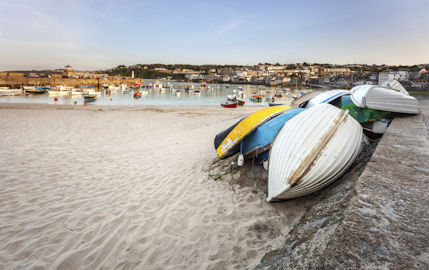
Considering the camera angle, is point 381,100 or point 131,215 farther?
point 381,100

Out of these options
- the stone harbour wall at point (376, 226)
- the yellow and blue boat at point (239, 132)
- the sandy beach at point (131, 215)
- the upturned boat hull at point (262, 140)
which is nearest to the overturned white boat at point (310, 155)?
the stone harbour wall at point (376, 226)

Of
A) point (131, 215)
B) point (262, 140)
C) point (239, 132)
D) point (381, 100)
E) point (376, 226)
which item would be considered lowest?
point (131, 215)

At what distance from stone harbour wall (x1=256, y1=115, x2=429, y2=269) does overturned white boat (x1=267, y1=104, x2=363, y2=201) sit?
399 mm

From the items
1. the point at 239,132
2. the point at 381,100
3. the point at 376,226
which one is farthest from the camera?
the point at 381,100

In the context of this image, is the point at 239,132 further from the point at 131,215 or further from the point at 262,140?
the point at 131,215

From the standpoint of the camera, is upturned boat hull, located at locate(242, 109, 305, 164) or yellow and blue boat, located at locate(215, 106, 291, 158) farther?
yellow and blue boat, located at locate(215, 106, 291, 158)

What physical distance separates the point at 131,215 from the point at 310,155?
3089 mm

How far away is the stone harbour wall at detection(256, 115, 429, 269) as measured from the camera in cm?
→ 121

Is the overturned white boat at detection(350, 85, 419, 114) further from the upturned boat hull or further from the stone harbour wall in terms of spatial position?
the stone harbour wall

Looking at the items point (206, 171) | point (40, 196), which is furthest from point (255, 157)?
point (40, 196)

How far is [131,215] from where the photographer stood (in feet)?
12.1

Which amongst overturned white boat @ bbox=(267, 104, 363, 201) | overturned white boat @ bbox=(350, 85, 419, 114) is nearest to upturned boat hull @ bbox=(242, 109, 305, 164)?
overturned white boat @ bbox=(267, 104, 363, 201)

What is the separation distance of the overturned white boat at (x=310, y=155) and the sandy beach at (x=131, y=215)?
0.58 m

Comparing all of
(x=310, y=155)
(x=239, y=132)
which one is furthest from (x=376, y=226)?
(x=239, y=132)
